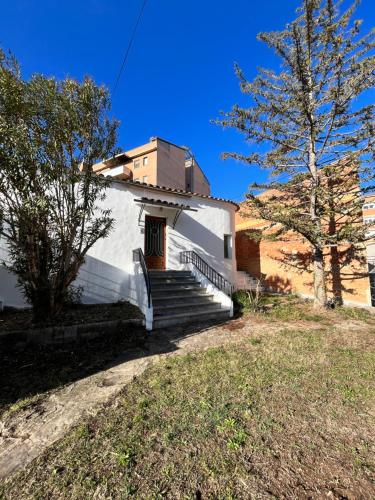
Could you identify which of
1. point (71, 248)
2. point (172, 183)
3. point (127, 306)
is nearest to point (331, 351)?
point (127, 306)

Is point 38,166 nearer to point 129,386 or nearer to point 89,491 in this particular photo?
point 129,386

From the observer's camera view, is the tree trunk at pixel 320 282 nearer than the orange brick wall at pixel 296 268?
Yes

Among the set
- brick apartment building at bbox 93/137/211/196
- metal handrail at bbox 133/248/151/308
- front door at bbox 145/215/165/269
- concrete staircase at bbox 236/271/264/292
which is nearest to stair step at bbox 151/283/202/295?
metal handrail at bbox 133/248/151/308

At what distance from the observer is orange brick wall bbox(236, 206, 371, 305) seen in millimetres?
9062

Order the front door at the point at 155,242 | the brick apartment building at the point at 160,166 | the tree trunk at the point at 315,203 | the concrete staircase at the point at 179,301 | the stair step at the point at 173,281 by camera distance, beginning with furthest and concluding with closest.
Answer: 1. the brick apartment building at the point at 160,166
2. the front door at the point at 155,242
3. the stair step at the point at 173,281
4. the tree trunk at the point at 315,203
5. the concrete staircase at the point at 179,301

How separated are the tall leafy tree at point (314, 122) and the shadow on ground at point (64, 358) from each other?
592 centimetres

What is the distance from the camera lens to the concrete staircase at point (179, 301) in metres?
6.96

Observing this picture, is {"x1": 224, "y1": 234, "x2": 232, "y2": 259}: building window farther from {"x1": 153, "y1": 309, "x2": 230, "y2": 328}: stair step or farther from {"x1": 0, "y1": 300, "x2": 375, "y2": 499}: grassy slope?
{"x1": 0, "y1": 300, "x2": 375, "y2": 499}: grassy slope

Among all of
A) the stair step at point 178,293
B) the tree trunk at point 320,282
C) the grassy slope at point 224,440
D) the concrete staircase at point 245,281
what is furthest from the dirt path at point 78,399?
the concrete staircase at point 245,281

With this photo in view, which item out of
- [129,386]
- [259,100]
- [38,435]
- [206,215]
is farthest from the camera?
[206,215]

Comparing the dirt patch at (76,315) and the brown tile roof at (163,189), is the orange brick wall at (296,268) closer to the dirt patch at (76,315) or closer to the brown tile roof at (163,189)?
the brown tile roof at (163,189)

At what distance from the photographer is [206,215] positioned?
1134 cm

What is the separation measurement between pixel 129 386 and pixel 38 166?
4894 mm

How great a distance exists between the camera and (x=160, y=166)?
30594 millimetres
